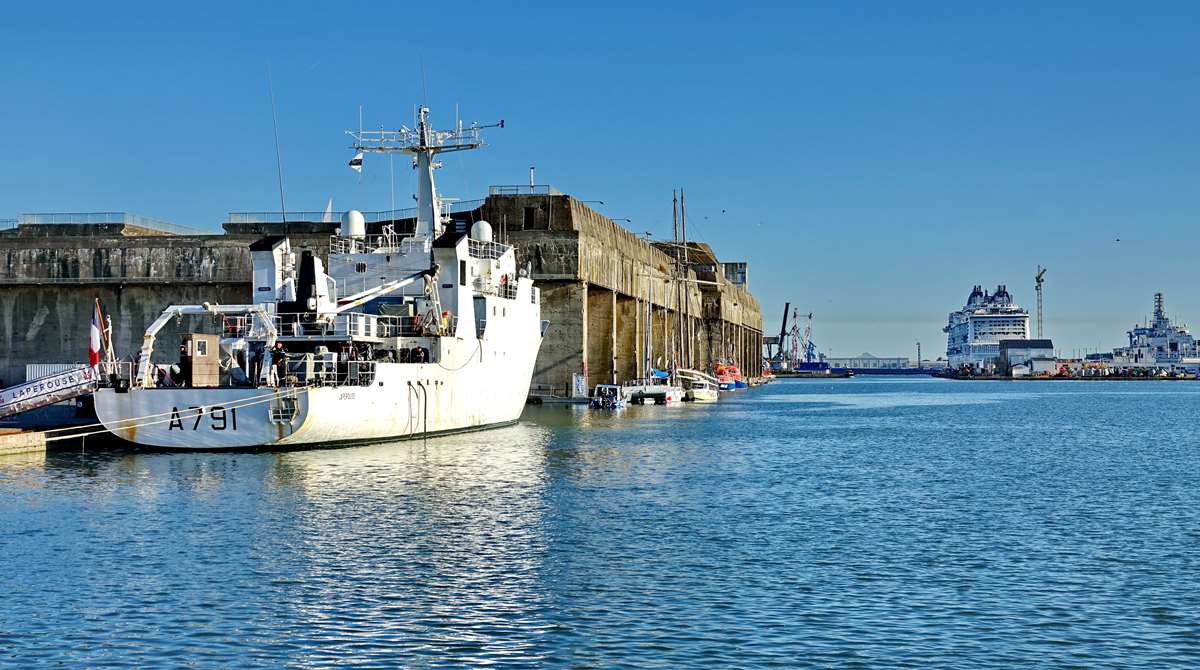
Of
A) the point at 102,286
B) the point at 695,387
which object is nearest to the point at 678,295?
the point at 695,387

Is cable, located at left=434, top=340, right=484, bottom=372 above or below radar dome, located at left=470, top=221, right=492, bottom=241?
below

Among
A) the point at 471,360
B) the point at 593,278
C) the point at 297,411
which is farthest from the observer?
the point at 593,278

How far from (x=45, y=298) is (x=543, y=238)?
100 feet

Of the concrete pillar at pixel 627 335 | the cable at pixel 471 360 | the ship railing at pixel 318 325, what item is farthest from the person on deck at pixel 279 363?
the concrete pillar at pixel 627 335

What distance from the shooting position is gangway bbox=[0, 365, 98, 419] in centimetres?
3975

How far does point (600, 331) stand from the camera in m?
82.0

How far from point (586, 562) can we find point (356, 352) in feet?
72.4

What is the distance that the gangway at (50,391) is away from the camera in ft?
130

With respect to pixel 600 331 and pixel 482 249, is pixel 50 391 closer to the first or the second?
pixel 482 249

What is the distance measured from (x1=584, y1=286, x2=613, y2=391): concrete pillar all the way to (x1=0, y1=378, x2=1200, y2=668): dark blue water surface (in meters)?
40.9

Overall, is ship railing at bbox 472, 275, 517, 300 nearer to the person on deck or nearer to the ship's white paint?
the ship's white paint

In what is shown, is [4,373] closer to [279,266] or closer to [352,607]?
[279,266]

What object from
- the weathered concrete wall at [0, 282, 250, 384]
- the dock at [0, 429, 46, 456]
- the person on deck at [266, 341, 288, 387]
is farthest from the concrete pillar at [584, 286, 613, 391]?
the dock at [0, 429, 46, 456]

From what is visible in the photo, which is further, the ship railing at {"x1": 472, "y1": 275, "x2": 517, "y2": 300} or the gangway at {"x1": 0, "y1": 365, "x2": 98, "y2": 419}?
the ship railing at {"x1": 472, "y1": 275, "x2": 517, "y2": 300}
